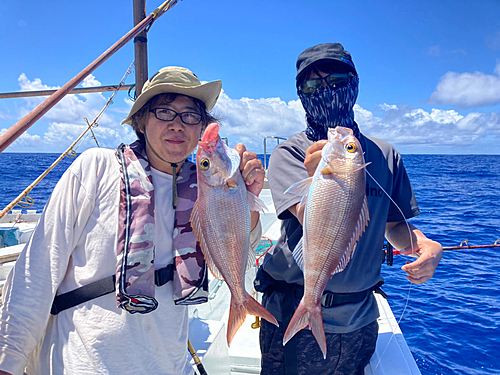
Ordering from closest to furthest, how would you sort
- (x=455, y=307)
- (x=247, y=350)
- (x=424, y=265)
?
(x=424, y=265) → (x=247, y=350) → (x=455, y=307)

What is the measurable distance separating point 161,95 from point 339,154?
1186 mm

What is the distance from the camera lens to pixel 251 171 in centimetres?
170

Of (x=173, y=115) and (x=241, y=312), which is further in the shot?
(x=173, y=115)

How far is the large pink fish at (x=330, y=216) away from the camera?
158 centimetres

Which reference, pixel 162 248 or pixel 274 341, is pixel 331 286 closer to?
pixel 274 341

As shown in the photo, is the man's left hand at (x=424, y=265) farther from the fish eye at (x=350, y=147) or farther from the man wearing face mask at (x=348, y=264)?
the fish eye at (x=350, y=147)

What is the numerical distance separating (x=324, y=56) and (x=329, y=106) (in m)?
0.31

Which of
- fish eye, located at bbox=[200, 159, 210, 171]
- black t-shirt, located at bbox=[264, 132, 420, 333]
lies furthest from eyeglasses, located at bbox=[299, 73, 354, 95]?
fish eye, located at bbox=[200, 159, 210, 171]

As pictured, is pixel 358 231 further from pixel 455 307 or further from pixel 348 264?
pixel 455 307

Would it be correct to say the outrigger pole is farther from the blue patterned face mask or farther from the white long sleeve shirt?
the blue patterned face mask

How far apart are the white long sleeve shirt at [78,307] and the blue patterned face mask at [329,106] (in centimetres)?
135

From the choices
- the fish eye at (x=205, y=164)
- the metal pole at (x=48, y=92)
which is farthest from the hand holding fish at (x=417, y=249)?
the metal pole at (x=48, y=92)

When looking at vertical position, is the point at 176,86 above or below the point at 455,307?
above

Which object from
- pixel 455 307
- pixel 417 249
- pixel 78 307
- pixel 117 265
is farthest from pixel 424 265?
pixel 455 307
